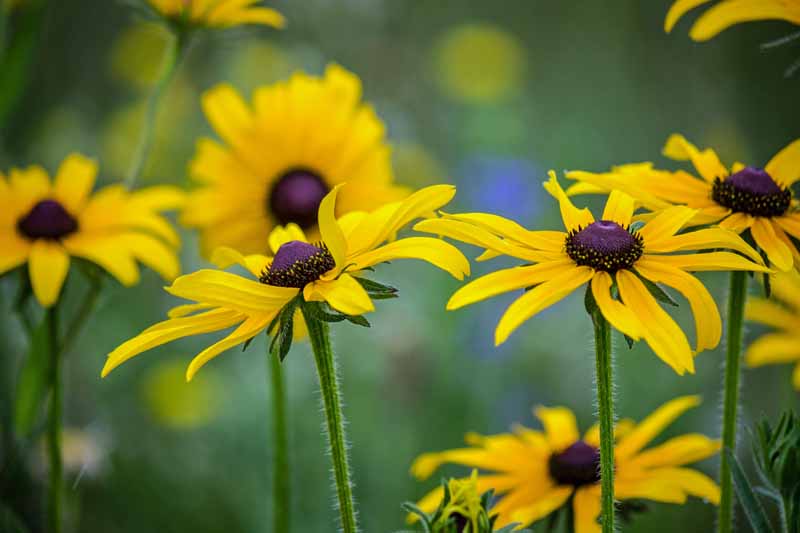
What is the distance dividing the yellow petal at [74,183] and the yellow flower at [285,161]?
0.11 m

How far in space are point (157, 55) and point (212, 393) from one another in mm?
1122

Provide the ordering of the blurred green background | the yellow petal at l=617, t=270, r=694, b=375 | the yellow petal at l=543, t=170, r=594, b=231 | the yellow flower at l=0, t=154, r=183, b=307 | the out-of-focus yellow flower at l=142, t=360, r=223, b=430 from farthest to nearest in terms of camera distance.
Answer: the out-of-focus yellow flower at l=142, t=360, r=223, b=430
the blurred green background
the yellow flower at l=0, t=154, r=183, b=307
the yellow petal at l=543, t=170, r=594, b=231
the yellow petal at l=617, t=270, r=694, b=375

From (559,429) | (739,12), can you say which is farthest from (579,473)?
(739,12)

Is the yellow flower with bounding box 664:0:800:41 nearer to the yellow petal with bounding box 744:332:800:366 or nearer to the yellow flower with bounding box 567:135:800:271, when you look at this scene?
the yellow flower with bounding box 567:135:800:271

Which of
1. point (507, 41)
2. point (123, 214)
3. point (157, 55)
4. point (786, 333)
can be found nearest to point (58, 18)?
point (157, 55)

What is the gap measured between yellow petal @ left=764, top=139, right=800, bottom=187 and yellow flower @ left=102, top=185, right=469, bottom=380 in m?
0.27

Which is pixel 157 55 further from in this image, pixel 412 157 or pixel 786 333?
pixel 786 333

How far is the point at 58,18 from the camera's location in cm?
267

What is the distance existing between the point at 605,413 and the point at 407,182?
1.45 m

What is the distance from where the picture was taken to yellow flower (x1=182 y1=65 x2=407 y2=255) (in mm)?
1049

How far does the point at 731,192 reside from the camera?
66cm

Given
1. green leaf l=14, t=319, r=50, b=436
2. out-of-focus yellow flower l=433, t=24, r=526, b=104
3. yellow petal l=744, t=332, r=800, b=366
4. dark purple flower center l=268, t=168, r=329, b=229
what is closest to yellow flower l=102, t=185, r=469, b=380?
green leaf l=14, t=319, r=50, b=436

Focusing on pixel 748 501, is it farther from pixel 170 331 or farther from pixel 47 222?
pixel 47 222

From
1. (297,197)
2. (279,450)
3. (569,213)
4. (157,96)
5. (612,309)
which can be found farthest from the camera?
(297,197)
